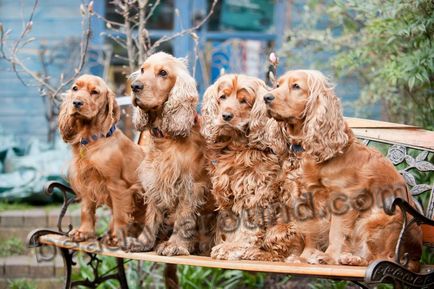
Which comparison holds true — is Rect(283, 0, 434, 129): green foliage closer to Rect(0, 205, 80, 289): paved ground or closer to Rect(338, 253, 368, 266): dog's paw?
Rect(338, 253, 368, 266): dog's paw

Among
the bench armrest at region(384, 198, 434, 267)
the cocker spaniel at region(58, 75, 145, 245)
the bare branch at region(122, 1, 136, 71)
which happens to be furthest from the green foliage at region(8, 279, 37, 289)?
the bench armrest at region(384, 198, 434, 267)

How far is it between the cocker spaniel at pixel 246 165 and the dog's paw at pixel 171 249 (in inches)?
6.9

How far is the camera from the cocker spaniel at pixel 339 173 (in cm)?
389

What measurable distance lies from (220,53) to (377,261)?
5208mm

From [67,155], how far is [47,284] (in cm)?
177

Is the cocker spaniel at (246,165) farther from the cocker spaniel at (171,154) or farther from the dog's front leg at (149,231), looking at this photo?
the dog's front leg at (149,231)

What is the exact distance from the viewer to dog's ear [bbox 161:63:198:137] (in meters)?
4.29

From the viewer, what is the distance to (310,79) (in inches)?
155

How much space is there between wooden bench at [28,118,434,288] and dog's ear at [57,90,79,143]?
513 mm

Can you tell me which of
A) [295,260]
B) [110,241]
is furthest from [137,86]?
[295,260]

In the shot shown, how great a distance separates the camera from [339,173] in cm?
394

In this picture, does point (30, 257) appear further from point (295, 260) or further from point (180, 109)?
point (295, 260)

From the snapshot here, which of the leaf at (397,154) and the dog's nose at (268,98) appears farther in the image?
the leaf at (397,154)

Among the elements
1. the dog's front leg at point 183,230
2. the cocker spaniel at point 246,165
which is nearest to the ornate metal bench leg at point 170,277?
the dog's front leg at point 183,230
